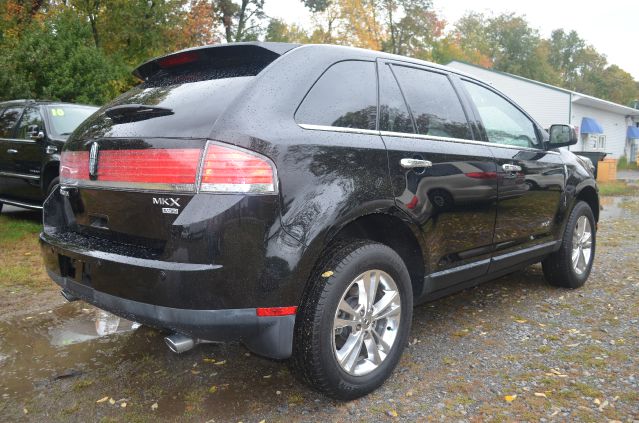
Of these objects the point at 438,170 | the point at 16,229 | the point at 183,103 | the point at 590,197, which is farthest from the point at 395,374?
the point at 16,229

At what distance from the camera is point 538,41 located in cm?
5975

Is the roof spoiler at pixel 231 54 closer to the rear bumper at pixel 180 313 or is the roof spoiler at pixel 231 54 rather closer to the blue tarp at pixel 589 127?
the rear bumper at pixel 180 313

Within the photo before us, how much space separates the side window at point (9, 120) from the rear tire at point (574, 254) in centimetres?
723

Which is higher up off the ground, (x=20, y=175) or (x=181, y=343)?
(x=20, y=175)

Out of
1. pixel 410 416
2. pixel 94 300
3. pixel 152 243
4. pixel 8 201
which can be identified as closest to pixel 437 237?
pixel 410 416

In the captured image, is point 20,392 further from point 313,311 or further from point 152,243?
point 313,311

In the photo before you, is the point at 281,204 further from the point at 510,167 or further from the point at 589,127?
the point at 589,127

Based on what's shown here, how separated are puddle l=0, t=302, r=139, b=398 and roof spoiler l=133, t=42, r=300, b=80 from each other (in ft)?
6.12

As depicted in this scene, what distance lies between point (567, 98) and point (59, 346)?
2764cm

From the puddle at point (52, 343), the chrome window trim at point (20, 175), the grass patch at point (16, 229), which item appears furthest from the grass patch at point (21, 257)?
the puddle at point (52, 343)

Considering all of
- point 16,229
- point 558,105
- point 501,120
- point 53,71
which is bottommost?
point 16,229

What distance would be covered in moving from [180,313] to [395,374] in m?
1.40

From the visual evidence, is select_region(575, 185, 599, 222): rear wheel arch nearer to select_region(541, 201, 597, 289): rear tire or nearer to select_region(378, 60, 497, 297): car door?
select_region(541, 201, 597, 289): rear tire

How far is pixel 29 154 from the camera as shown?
7211 millimetres
